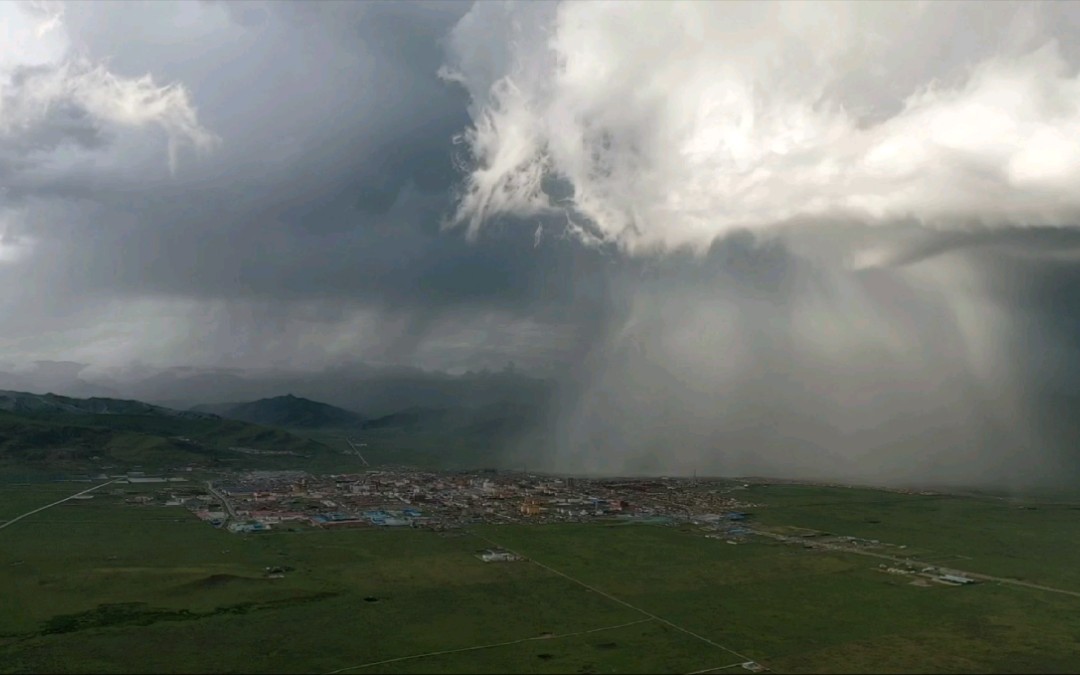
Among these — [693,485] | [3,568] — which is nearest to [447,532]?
[3,568]

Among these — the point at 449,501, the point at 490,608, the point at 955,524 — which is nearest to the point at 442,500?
the point at 449,501

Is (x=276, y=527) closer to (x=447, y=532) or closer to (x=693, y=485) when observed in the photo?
(x=447, y=532)

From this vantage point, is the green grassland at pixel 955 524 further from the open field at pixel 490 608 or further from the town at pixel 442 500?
the town at pixel 442 500

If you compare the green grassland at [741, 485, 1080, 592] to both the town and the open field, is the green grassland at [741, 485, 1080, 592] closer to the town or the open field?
the open field

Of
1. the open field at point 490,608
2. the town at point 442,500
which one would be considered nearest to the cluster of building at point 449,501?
the town at point 442,500

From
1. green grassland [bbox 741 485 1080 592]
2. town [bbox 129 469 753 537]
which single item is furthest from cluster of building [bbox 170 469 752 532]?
green grassland [bbox 741 485 1080 592]
